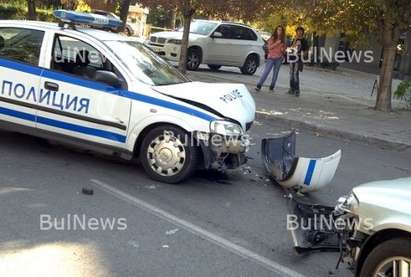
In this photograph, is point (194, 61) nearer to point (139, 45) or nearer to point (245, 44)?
point (245, 44)

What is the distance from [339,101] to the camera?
16.6 meters

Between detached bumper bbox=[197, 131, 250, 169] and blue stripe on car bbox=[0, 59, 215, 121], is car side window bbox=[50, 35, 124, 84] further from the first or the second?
detached bumper bbox=[197, 131, 250, 169]

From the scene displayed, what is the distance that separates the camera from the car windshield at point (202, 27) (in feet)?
68.8

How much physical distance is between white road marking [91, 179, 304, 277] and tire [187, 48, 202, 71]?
14219mm

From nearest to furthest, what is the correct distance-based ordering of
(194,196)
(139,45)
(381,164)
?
(194,196), (139,45), (381,164)

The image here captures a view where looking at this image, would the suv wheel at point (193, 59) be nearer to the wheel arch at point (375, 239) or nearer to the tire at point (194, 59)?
the tire at point (194, 59)

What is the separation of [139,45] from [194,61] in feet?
42.0

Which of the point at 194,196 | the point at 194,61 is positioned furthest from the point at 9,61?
the point at 194,61

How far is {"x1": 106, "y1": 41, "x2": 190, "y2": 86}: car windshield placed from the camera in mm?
7031

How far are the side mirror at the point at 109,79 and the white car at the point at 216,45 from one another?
13.1m

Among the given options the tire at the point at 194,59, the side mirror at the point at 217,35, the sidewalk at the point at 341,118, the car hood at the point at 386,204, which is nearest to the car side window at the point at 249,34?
the side mirror at the point at 217,35

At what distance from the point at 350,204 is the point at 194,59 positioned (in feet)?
55.3

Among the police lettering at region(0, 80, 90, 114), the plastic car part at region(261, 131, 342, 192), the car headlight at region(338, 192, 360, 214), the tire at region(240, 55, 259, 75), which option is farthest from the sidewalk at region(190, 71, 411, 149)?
the car headlight at region(338, 192, 360, 214)

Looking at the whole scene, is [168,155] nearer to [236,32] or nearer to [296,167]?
[296,167]
